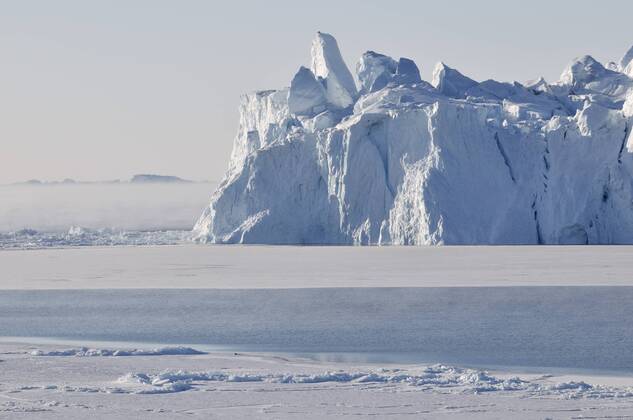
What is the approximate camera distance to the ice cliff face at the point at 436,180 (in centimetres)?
2455

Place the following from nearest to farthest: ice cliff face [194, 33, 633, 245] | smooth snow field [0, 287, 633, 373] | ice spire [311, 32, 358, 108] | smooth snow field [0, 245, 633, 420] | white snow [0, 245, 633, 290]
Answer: smooth snow field [0, 245, 633, 420] < smooth snow field [0, 287, 633, 373] < white snow [0, 245, 633, 290] < ice cliff face [194, 33, 633, 245] < ice spire [311, 32, 358, 108]

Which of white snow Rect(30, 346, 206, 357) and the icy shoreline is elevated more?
white snow Rect(30, 346, 206, 357)

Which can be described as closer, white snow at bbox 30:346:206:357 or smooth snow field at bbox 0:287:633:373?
white snow at bbox 30:346:206:357

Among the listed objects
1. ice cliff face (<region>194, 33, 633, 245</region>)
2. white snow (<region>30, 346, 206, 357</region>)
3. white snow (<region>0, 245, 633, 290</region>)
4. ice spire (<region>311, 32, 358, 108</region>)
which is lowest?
white snow (<region>30, 346, 206, 357</region>)

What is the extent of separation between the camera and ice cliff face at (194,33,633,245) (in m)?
24.5

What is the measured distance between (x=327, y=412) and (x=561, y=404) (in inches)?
69.4

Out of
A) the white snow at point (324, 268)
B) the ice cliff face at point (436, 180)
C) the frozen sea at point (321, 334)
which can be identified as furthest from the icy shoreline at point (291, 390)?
the ice cliff face at point (436, 180)

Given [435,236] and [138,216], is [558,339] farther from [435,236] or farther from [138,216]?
[138,216]

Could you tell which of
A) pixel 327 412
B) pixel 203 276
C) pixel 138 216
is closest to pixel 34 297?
pixel 203 276

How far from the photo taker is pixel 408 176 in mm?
25156

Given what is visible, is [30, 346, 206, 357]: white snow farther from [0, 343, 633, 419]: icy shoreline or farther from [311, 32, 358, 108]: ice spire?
[311, 32, 358, 108]: ice spire

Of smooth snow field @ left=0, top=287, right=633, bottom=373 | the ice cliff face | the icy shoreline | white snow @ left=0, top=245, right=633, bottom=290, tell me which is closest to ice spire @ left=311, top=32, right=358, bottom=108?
the ice cliff face

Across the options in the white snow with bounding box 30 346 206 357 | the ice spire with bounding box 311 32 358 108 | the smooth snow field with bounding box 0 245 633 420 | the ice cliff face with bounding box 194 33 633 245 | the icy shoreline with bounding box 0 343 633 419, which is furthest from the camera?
the ice spire with bounding box 311 32 358 108

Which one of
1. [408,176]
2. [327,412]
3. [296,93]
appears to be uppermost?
[296,93]
